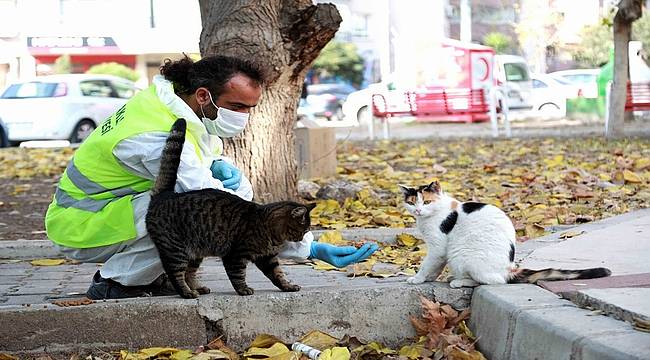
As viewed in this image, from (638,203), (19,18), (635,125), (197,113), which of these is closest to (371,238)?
(197,113)

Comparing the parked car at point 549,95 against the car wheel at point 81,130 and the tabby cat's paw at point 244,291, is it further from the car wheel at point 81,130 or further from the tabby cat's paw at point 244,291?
the tabby cat's paw at point 244,291

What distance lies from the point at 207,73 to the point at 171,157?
0.54 meters

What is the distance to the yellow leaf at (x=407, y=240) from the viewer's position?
6.28 m

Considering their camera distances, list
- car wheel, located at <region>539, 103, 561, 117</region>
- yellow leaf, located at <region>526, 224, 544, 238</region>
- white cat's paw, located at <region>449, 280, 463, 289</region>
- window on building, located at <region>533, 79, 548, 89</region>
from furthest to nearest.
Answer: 1. window on building, located at <region>533, 79, 548, 89</region>
2. car wheel, located at <region>539, 103, 561, 117</region>
3. yellow leaf, located at <region>526, 224, 544, 238</region>
4. white cat's paw, located at <region>449, 280, 463, 289</region>

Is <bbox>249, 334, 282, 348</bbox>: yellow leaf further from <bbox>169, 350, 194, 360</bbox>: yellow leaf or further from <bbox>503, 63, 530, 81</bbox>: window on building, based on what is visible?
<bbox>503, 63, 530, 81</bbox>: window on building

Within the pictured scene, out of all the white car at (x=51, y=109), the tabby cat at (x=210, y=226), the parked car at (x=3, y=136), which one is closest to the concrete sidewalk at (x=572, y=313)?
the tabby cat at (x=210, y=226)

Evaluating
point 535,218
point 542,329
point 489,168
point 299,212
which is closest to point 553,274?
point 542,329

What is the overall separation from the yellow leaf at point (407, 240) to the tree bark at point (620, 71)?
10623 millimetres

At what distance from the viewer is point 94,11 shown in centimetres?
4328

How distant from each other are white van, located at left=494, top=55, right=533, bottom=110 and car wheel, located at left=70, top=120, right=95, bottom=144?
14341 mm

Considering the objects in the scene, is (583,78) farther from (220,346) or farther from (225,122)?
(220,346)

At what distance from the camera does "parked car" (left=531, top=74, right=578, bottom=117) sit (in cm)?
3131

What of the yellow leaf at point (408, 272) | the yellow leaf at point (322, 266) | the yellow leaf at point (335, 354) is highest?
the yellow leaf at point (408, 272)

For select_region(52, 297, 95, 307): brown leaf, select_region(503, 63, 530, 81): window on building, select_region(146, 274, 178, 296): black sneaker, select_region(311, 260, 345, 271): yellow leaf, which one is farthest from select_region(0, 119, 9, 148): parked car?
select_region(52, 297, 95, 307): brown leaf
